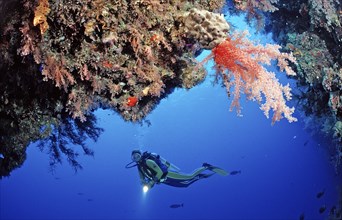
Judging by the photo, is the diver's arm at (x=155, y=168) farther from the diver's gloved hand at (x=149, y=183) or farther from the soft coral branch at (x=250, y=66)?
the soft coral branch at (x=250, y=66)

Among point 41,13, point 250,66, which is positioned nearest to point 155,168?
point 250,66

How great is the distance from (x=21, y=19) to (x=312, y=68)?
5.61 m

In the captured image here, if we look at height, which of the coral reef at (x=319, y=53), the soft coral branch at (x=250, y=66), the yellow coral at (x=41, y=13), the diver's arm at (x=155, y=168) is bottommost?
the yellow coral at (x=41, y=13)

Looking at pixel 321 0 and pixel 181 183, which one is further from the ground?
pixel 321 0

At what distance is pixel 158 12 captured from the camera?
128 inches

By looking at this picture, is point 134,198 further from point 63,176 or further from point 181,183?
point 181,183

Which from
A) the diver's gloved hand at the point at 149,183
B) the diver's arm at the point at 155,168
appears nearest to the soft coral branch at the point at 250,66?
the diver's arm at the point at 155,168

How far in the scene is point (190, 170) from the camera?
3875 inches

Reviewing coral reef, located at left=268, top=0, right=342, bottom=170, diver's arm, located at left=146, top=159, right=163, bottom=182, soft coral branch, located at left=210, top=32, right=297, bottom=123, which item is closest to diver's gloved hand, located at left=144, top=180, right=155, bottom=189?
diver's arm, located at left=146, top=159, right=163, bottom=182

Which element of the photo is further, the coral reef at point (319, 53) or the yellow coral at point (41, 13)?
the coral reef at point (319, 53)

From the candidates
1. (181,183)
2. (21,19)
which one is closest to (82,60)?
(21,19)

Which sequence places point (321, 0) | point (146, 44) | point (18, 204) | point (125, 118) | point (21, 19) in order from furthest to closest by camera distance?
1. point (18, 204)
2. point (321, 0)
3. point (125, 118)
4. point (146, 44)
5. point (21, 19)

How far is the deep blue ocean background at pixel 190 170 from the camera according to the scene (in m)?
73.8

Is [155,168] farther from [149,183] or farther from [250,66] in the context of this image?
[250,66]
